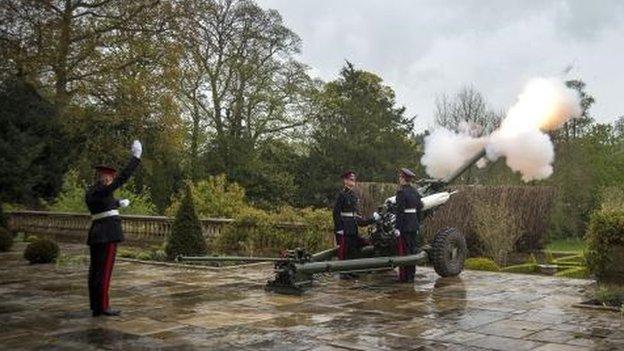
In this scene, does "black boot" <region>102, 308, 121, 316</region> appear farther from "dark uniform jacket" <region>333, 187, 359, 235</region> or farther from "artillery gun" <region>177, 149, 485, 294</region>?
"dark uniform jacket" <region>333, 187, 359, 235</region>

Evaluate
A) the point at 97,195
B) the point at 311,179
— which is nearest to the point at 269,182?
→ the point at 311,179

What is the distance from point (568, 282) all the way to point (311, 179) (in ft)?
80.4

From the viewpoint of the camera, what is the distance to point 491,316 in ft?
26.2

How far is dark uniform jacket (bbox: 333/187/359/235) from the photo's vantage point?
11500 millimetres

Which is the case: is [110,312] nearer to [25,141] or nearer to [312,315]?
[312,315]

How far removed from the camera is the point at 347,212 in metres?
11.6

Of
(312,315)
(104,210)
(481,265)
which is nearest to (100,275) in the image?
(104,210)

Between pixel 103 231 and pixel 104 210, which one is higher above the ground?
pixel 104 210

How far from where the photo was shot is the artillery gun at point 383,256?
32.1ft

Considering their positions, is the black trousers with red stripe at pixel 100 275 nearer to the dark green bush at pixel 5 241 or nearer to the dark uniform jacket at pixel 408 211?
the dark uniform jacket at pixel 408 211

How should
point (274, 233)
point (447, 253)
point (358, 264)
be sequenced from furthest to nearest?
1. point (274, 233)
2. point (447, 253)
3. point (358, 264)

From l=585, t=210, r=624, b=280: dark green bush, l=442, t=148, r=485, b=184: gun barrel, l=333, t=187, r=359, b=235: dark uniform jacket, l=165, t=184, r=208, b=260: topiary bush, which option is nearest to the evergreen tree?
l=165, t=184, r=208, b=260: topiary bush

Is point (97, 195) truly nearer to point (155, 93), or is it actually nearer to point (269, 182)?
point (155, 93)

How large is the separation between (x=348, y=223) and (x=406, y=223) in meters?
1.07
